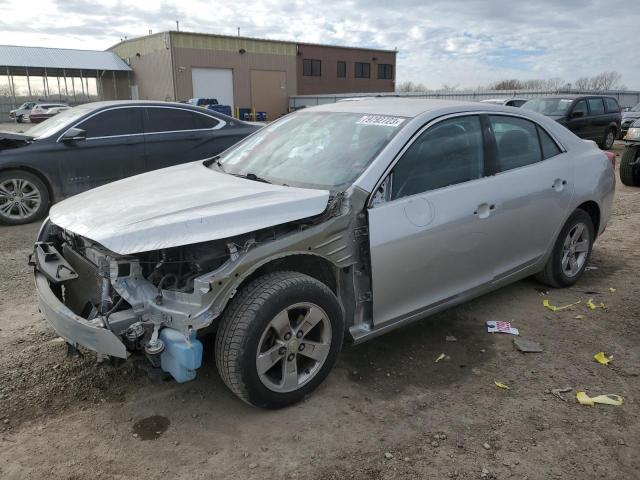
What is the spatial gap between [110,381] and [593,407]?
2.92 m

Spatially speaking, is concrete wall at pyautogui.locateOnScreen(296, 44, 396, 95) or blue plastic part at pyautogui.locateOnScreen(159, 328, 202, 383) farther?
concrete wall at pyautogui.locateOnScreen(296, 44, 396, 95)

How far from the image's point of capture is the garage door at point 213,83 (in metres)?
40.7

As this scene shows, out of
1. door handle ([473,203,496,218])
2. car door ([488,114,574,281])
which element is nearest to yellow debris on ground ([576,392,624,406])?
car door ([488,114,574,281])

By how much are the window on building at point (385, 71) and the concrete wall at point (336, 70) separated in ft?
1.18

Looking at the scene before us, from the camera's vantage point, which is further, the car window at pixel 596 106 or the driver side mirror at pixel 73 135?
the car window at pixel 596 106

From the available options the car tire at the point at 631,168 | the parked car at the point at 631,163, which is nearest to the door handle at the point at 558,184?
the parked car at the point at 631,163

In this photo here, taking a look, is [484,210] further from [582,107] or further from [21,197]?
[582,107]

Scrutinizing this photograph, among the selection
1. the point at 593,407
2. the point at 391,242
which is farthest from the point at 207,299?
the point at 593,407

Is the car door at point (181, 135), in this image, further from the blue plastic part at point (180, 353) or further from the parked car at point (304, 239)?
the blue plastic part at point (180, 353)

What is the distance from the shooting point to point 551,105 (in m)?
15.9

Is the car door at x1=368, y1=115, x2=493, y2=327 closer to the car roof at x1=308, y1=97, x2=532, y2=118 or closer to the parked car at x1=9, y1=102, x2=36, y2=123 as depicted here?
the car roof at x1=308, y1=97, x2=532, y2=118

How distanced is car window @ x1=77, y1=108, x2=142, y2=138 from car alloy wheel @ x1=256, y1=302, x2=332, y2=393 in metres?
5.86

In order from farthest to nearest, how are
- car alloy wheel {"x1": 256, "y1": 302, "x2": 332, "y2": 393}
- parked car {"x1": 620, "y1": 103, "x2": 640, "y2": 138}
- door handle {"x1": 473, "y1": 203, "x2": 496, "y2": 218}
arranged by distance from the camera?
parked car {"x1": 620, "y1": 103, "x2": 640, "y2": 138}, door handle {"x1": 473, "y1": 203, "x2": 496, "y2": 218}, car alloy wheel {"x1": 256, "y1": 302, "x2": 332, "y2": 393}

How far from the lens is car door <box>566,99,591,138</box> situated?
15459 millimetres
